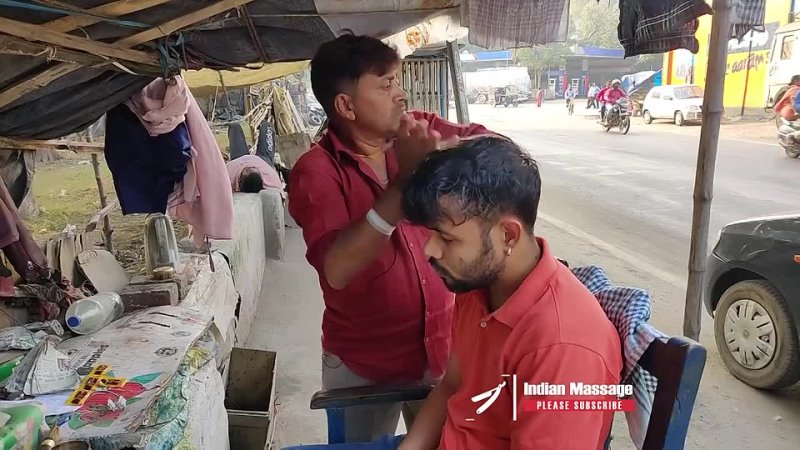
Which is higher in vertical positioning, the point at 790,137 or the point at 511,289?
the point at 511,289

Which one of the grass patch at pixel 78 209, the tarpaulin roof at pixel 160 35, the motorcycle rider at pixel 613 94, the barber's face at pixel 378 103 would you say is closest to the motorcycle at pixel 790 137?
the motorcycle rider at pixel 613 94

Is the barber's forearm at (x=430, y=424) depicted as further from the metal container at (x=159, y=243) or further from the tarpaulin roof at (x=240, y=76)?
the tarpaulin roof at (x=240, y=76)

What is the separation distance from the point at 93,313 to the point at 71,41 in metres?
1.05

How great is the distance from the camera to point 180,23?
78.1 inches

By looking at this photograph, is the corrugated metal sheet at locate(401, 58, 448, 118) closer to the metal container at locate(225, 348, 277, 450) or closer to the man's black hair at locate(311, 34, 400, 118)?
the metal container at locate(225, 348, 277, 450)

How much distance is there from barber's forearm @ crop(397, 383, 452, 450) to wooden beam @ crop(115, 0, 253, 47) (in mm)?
1304

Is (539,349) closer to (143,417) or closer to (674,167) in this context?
(143,417)

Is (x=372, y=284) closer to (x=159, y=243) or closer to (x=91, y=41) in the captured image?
(x=91, y=41)

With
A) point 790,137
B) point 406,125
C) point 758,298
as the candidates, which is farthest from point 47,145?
point 790,137

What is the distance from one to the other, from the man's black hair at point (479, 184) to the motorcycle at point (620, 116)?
16740 mm

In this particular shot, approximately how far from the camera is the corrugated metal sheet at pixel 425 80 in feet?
36.1

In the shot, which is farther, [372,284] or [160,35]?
[160,35]

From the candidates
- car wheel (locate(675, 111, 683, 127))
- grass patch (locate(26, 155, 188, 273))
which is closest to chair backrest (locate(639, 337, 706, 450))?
grass patch (locate(26, 155, 188, 273))

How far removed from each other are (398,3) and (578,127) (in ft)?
61.7
